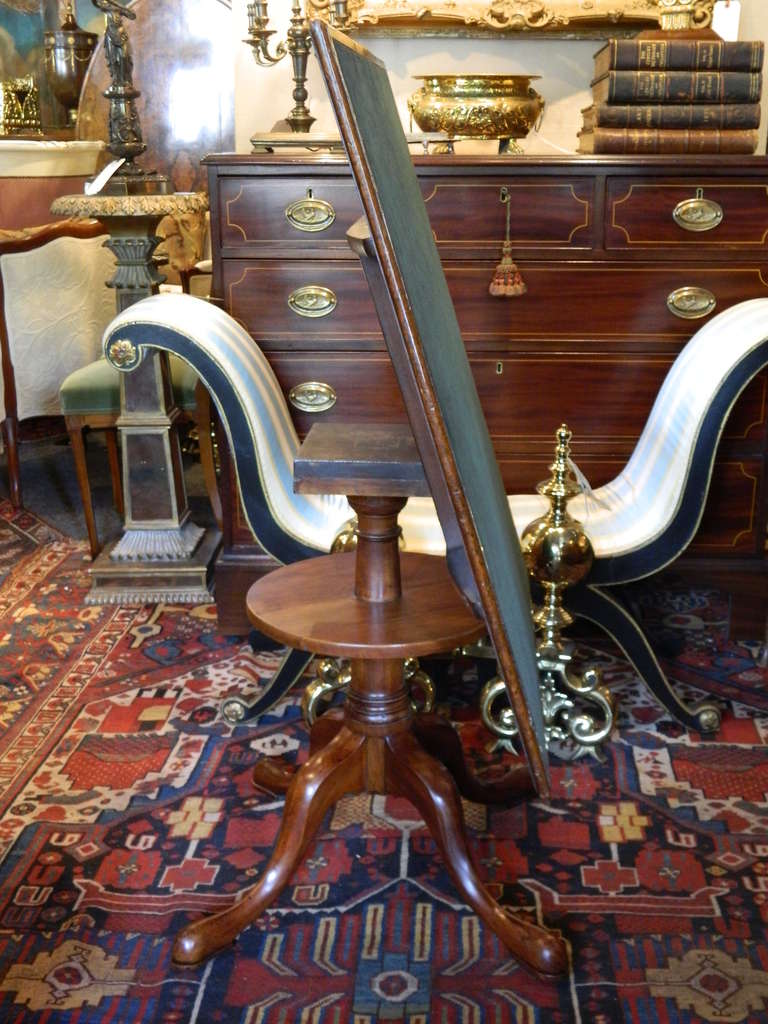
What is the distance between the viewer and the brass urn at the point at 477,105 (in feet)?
9.90

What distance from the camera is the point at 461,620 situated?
176 cm

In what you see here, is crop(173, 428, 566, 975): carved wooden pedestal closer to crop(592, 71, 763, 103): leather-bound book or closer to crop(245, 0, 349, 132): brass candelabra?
crop(592, 71, 763, 103): leather-bound book

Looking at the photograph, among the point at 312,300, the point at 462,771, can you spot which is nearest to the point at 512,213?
the point at 312,300

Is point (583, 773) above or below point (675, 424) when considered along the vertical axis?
below

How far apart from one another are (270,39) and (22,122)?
292 centimetres

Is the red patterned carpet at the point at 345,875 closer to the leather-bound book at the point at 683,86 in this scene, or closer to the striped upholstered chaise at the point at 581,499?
the striped upholstered chaise at the point at 581,499

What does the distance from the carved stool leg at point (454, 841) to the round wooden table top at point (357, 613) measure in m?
0.25

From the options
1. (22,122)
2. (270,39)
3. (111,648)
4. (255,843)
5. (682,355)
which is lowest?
(255,843)

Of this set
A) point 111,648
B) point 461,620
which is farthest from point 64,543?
point 461,620

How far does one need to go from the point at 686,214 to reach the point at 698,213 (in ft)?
0.10

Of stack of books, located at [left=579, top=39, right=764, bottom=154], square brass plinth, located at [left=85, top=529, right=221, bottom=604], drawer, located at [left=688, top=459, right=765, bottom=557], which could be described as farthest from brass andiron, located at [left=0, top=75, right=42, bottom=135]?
drawer, located at [left=688, top=459, right=765, bottom=557]

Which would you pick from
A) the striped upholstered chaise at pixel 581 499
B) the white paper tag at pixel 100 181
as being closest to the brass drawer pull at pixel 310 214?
the striped upholstered chaise at pixel 581 499

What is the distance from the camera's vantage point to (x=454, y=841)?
1872 millimetres

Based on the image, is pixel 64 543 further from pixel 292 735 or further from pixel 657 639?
pixel 657 639
